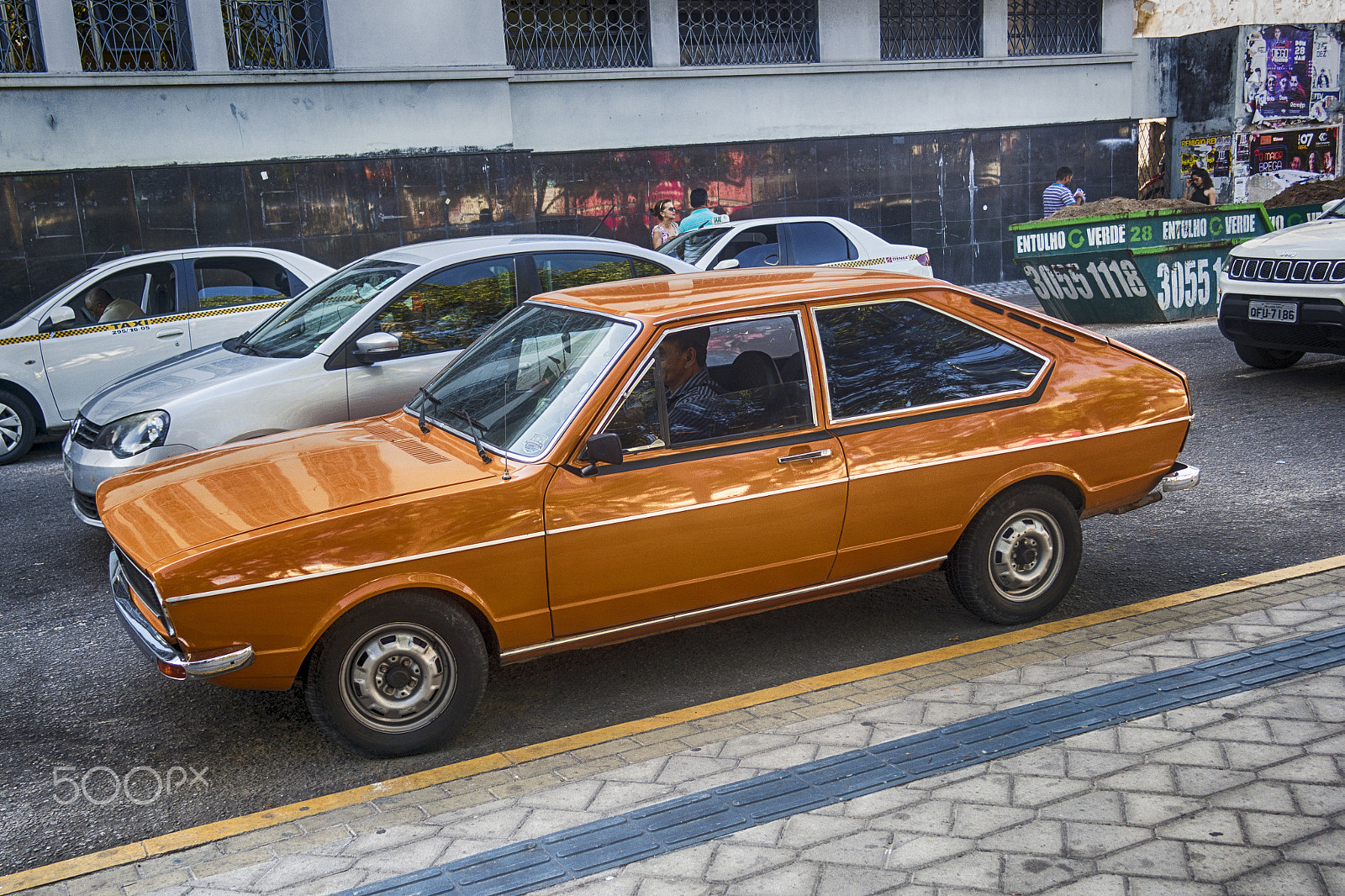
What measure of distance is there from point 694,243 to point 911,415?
771 centimetres

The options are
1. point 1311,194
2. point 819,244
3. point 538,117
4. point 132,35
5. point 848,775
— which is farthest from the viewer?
point 538,117

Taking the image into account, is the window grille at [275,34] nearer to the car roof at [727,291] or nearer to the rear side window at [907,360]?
the car roof at [727,291]

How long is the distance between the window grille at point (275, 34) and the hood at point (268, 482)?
1159 cm

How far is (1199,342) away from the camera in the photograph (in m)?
12.5

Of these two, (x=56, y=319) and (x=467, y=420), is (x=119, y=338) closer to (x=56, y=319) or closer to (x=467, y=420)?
(x=56, y=319)

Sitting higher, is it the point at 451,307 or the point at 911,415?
the point at 451,307

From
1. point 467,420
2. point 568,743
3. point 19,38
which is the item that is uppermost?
point 19,38

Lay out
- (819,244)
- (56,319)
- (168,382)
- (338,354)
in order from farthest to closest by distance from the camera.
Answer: (819,244), (56,319), (168,382), (338,354)

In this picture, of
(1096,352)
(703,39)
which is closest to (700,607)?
(1096,352)

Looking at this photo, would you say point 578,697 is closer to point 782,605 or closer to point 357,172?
point 782,605

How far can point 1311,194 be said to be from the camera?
1531 centimetres

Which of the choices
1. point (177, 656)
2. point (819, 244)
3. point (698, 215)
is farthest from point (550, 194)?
point (177, 656)

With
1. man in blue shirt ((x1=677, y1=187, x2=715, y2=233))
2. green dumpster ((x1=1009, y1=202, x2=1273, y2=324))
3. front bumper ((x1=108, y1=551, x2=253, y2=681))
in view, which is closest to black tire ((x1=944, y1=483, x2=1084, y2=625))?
front bumper ((x1=108, y1=551, x2=253, y2=681))

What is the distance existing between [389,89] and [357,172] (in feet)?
3.88
